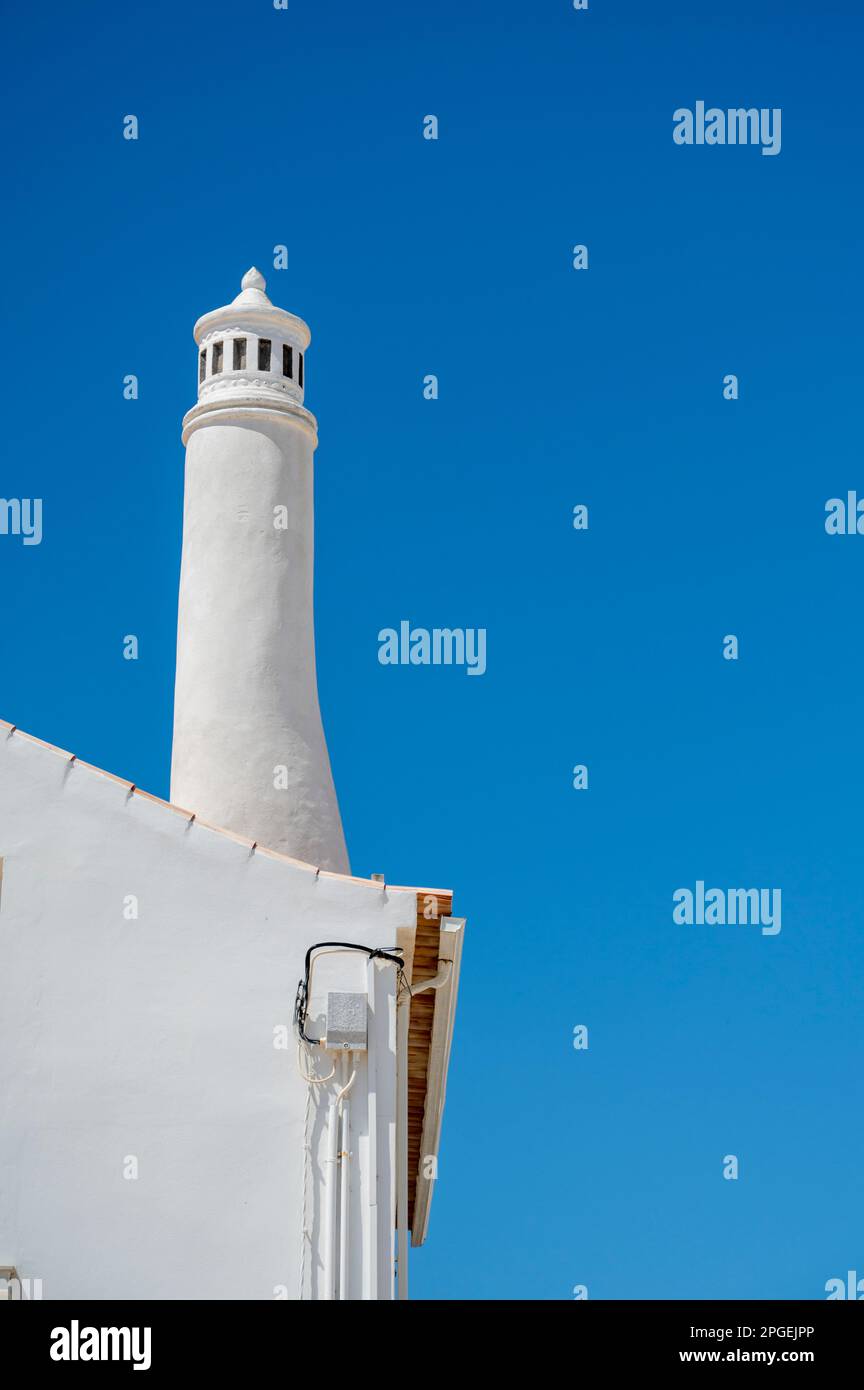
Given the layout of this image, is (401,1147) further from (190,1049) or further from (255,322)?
(255,322)

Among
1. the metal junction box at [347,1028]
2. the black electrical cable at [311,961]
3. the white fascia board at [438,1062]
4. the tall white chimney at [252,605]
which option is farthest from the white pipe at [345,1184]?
the tall white chimney at [252,605]

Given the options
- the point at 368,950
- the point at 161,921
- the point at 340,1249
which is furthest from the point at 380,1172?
the point at 161,921

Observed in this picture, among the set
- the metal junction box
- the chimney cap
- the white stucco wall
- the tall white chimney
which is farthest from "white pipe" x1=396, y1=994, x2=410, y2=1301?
the chimney cap

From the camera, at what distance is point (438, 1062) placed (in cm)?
2267

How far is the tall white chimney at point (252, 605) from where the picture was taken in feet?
80.3

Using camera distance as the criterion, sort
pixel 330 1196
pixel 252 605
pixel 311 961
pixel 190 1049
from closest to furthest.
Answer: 1. pixel 330 1196
2. pixel 190 1049
3. pixel 311 961
4. pixel 252 605

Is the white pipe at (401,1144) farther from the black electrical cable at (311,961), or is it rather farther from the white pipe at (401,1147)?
the black electrical cable at (311,961)

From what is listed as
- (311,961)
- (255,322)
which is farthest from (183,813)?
(255,322)

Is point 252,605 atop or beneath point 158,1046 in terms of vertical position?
atop

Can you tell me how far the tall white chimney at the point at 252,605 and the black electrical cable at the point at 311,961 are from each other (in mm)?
5479

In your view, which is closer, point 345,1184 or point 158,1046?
point 345,1184

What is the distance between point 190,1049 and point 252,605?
28.0 feet

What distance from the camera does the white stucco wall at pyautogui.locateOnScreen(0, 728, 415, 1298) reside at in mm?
17484

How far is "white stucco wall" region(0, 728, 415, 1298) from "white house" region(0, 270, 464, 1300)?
0.02 meters
